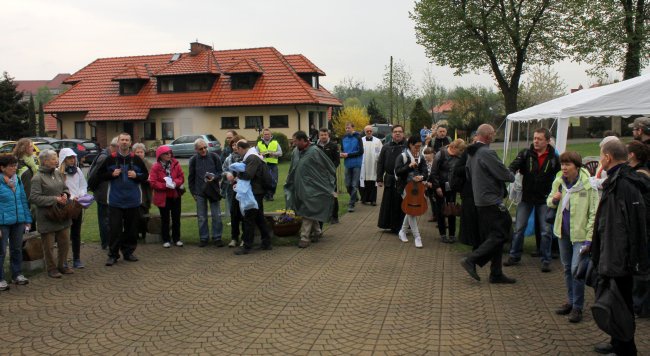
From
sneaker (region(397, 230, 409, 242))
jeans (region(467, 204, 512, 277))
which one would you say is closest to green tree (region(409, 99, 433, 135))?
sneaker (region(397, 230, 409, 242))

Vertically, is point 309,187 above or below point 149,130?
below

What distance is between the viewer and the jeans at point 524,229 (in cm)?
Result: 796

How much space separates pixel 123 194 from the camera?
8773mm

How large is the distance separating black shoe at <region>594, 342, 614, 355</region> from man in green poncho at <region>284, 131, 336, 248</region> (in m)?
5.59

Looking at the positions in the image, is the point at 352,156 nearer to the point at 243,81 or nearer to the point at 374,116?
the point at 243,81

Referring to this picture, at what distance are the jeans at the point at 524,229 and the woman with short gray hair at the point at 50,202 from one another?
6.38 m

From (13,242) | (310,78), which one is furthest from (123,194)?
(310,78)

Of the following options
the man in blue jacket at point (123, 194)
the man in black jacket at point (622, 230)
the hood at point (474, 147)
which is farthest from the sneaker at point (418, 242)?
the man in black jacket at point (622, 230)

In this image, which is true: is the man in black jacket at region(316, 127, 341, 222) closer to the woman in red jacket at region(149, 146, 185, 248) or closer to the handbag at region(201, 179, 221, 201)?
the handbag at region(201, 179, 221, 201)

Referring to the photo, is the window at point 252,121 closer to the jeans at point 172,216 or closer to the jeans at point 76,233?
the jeans at point 172,216

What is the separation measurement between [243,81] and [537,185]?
35838 mm

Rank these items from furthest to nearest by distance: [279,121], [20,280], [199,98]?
[199,98]
[279,121]
[20,280]

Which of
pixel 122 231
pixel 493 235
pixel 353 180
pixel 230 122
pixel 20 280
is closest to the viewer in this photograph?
pixel 493 235

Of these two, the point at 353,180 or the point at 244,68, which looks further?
the point at 244,68
